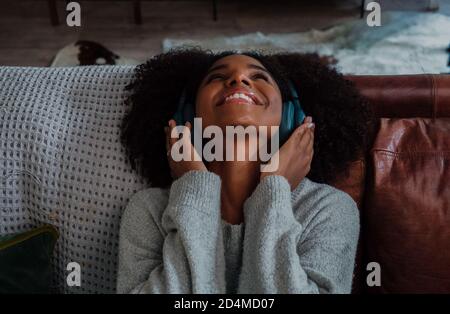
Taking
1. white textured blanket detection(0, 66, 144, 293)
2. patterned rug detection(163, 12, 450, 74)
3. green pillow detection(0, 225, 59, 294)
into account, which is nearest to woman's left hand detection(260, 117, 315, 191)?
white textured blanket detection(0, 66, 144, 293)

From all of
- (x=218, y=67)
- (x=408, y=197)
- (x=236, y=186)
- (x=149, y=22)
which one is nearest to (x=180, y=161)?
(x=236, y=186)

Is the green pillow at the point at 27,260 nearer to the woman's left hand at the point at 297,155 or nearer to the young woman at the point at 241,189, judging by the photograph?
the young woman at the point at 241,189

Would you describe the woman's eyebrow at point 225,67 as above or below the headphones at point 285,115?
above

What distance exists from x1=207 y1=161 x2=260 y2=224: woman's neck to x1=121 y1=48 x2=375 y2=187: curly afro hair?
0.50ft

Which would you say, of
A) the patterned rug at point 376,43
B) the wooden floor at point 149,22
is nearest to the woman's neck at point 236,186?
the patterned rug at point 376,43

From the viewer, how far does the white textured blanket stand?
1.19 metres

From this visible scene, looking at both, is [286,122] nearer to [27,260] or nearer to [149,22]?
[27,260]

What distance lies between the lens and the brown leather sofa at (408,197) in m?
1.17

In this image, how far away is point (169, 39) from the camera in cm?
319

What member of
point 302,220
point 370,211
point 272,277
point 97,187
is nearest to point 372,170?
point 370,211

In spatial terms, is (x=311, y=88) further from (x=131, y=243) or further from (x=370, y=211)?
(x=131, y=243)

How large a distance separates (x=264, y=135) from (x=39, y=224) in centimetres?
58

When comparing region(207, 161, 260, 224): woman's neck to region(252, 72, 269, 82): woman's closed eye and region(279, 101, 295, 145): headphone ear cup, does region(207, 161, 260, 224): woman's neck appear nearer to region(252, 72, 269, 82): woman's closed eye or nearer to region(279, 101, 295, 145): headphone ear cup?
region(279, 101, 295, 145): headphone ear cup

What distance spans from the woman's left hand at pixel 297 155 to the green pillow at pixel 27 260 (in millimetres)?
519
